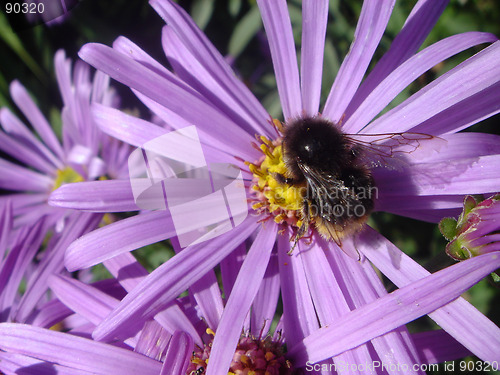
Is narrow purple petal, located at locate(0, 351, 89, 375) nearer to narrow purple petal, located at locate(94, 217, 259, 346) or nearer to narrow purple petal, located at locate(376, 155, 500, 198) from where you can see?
narrow purple petal, located at locate(94, 217, 259, 346)

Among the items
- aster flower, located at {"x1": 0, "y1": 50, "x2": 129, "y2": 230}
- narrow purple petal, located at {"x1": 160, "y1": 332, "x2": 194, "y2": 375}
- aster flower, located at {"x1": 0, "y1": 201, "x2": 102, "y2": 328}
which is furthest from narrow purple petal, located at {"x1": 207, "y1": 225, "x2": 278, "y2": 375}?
aster flower, located at {"x1": 0, "y1": 50, "x2": 129, "y2": 230}

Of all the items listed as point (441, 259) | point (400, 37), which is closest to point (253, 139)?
point (400, 37)

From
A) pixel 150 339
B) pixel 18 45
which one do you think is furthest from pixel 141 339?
pixel 18 45

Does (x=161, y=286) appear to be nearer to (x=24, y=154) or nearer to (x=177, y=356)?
(x=177, y=356)
